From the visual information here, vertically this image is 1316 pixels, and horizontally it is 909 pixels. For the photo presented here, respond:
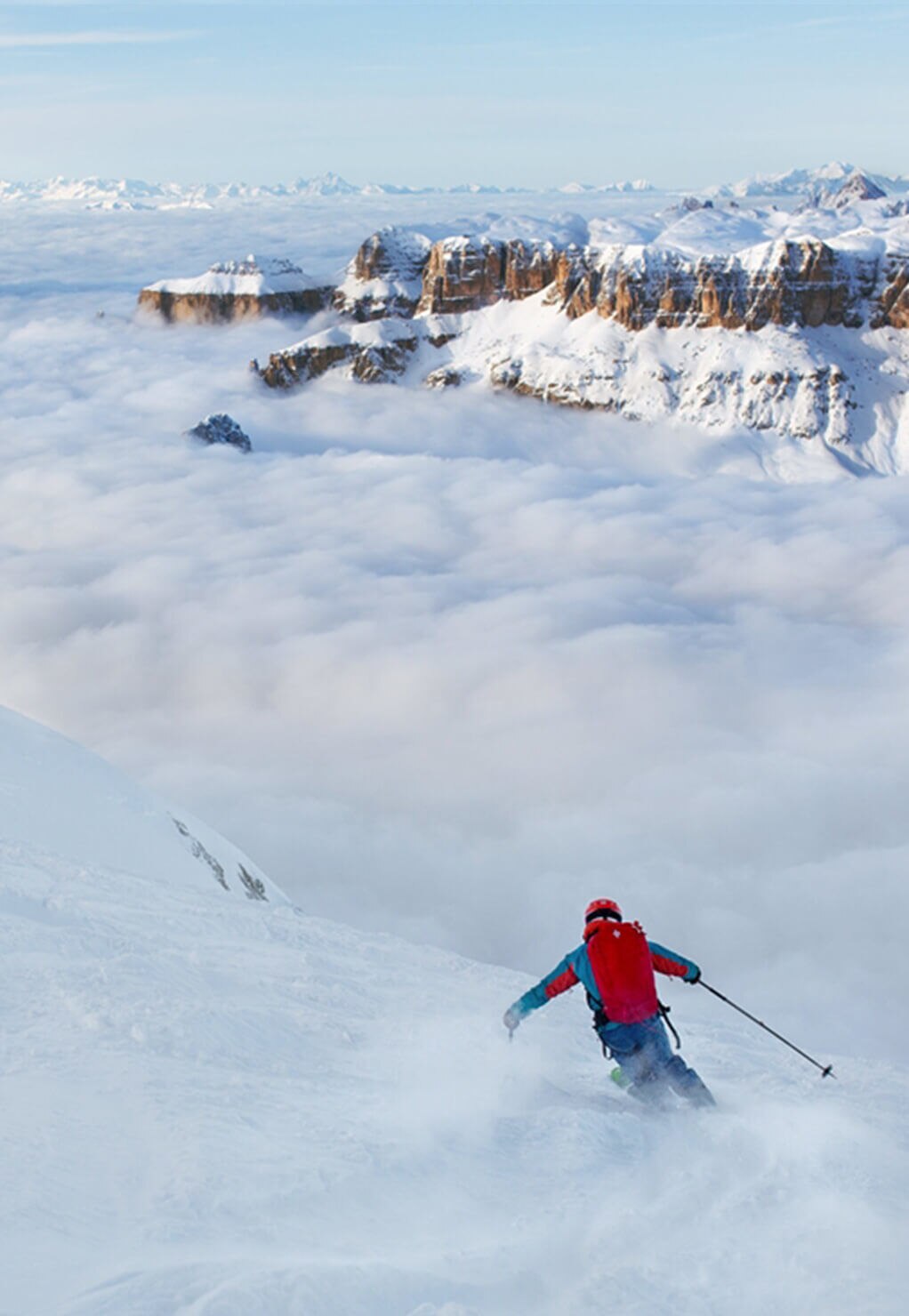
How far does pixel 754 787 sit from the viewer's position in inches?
4259

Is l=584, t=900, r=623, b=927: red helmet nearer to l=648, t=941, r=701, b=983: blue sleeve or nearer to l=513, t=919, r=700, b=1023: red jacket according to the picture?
l=513, t=919, r=700, b=1023: red jacket

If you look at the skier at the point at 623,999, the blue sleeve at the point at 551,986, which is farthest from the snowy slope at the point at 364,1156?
the blue sleeve at the point at 551,986

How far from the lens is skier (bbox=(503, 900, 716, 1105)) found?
8438mm

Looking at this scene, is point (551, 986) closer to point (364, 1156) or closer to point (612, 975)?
point (612, 975)

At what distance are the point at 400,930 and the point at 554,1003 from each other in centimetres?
6312

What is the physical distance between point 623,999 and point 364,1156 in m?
3.02

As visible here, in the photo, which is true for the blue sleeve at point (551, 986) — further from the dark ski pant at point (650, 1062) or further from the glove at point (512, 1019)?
the dark ski pant at point (650, 1062)

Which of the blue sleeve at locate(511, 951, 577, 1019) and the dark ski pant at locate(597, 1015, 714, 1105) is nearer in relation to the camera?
the dark ski pant at locate(597, 1015, 714, 1105)

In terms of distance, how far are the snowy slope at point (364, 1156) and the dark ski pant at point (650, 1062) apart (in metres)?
0.27

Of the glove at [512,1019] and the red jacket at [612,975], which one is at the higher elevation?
the red jacket at [612,975]

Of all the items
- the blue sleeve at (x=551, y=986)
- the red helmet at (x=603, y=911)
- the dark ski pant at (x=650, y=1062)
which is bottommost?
the dark ski pant at (x=650, y=1062)

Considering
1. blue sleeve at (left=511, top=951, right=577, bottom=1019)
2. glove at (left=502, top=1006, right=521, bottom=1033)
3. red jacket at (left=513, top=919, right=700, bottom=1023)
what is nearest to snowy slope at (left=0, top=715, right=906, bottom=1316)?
glove at (left=502, top=1006, right=521, bottom=1033)

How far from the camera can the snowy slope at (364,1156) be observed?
16.5ft

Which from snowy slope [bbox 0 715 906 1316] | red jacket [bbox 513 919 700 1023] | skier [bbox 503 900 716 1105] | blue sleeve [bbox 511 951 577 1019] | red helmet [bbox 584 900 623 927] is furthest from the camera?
red helmet [bbox 584 900 623 927]
